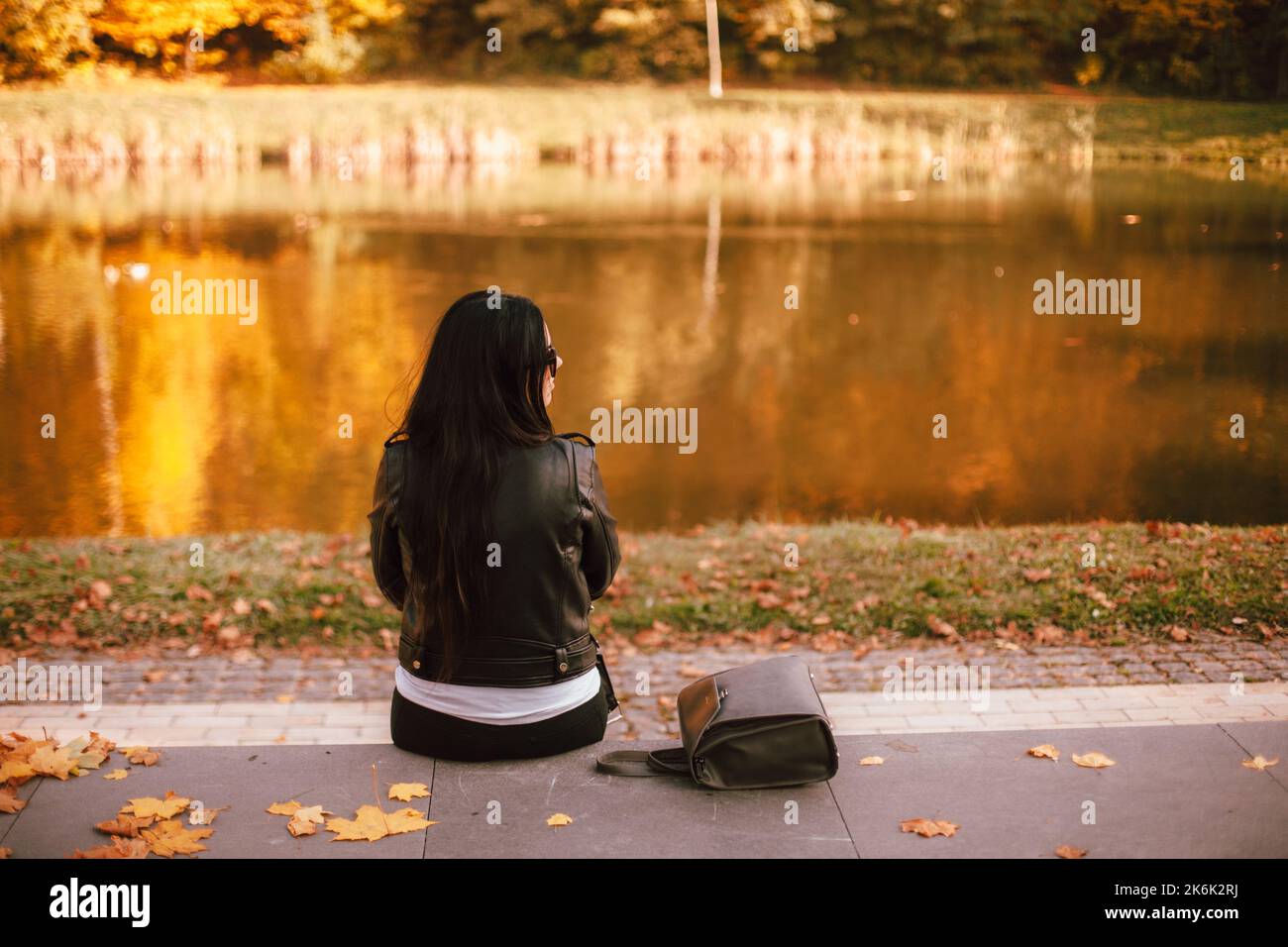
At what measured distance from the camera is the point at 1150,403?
45.3 ft

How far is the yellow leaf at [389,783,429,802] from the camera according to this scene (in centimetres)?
400

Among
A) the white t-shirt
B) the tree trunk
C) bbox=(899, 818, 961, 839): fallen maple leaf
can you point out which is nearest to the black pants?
the white t-shirt

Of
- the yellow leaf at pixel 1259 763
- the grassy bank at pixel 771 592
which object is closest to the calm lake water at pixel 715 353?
the grassy bank at pixel 771 592

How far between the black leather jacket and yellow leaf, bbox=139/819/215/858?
32.5 inches

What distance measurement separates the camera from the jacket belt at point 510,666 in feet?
13.1

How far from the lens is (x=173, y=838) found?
3.71 m

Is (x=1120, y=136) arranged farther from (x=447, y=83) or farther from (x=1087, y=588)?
(x=447, y=83)

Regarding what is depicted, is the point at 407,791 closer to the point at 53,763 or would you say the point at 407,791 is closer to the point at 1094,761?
the point at 53,763

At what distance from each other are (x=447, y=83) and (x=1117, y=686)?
28.1 m

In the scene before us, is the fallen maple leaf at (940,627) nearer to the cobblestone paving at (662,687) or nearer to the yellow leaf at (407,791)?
the cobblestone paving at (662,687)

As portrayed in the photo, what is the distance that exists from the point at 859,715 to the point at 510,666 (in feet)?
5.60

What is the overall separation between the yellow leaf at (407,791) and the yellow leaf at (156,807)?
0.66 m

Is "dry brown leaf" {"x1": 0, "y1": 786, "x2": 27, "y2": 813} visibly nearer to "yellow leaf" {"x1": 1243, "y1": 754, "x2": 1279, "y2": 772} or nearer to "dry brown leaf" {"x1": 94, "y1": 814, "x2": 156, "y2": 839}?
"dry brown leaf" {"x1": 94, "y1": 814, "x2": 156, "y2": 839}

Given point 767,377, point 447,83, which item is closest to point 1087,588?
point 767,377
